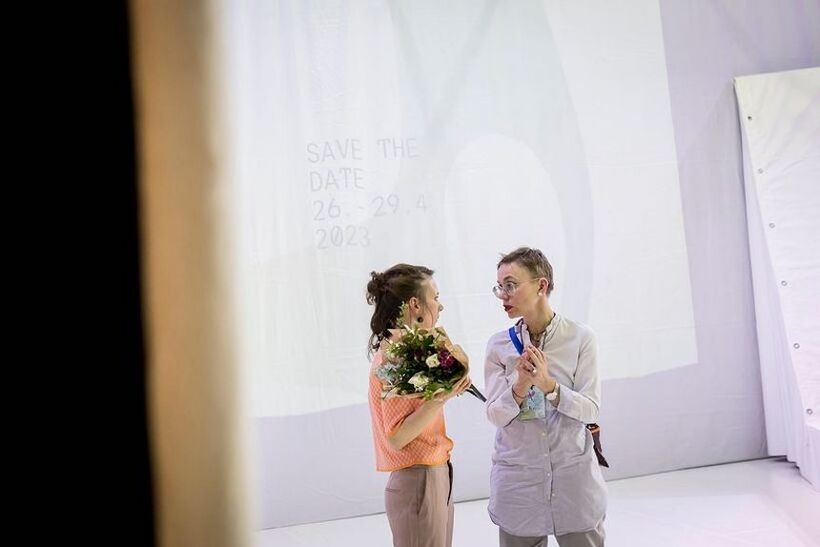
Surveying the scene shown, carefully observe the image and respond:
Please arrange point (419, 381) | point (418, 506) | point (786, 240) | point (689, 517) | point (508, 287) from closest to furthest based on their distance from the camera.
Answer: point (419, 381), point (418, 506), point (508, 287), point (689, 517), point (786, 240)

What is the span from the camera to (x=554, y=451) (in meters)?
2.51

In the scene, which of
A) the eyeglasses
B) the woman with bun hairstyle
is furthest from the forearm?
the eyeglasses

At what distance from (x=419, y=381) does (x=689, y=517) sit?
2.74 metres

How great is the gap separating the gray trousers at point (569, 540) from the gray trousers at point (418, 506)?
0.74 feet

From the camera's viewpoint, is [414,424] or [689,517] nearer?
[414,424]

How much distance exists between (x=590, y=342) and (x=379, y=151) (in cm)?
258

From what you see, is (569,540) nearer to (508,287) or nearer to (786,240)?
(508,287)

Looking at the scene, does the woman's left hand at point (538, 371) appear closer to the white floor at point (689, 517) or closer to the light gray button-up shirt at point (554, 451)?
the light gray button-up shirt at point (554, 451)

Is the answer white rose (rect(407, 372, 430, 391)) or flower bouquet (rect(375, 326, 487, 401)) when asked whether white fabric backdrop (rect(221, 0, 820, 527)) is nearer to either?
flower bouquet (rect(375, 326, 487, 401))

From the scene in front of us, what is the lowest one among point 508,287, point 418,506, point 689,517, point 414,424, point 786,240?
point 689,517

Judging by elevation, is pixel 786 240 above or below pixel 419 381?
above

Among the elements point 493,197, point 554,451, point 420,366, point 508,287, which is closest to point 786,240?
point 493,197

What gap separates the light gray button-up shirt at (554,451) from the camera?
8.12 ft

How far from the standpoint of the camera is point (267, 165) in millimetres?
4766
